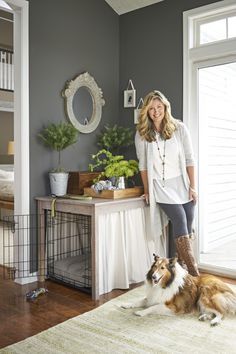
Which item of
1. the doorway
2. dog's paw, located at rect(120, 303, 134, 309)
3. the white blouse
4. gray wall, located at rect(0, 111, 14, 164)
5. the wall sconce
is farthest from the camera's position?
gray wall, located at rect(0, 111, 14, 164)

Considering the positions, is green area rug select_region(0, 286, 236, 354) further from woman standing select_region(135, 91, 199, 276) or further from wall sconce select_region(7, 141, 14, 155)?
wall sconce select_region(7, 141, 14, 155)

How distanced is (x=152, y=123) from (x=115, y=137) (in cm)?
70

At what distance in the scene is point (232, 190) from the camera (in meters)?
3.73

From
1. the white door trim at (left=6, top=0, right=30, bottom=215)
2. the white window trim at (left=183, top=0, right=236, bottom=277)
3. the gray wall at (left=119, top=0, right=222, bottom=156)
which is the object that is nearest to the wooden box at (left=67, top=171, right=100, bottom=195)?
the white door trim at (left=6, top=0, right=30, bottom=215)

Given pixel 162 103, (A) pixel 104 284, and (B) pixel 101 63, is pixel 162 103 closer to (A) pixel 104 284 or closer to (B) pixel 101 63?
(B) pixel 101 63

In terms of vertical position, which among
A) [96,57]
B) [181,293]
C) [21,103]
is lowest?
[181,293]

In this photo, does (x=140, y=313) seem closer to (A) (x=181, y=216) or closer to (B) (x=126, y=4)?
(A) (x=181, y=216)

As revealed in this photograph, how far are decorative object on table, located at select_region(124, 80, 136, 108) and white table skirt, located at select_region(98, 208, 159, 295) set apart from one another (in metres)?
1.33

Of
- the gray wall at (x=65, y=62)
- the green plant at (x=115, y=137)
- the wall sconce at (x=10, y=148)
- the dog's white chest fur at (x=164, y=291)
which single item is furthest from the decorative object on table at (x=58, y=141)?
the wall sconce at (x=10, y=148)

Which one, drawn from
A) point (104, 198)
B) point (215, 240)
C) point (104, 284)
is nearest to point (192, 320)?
point (104, 284)

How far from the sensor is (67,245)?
11.8 ft

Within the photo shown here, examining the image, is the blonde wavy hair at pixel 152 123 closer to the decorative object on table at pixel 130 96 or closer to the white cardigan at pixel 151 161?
the white cardigan at pixel 151 161

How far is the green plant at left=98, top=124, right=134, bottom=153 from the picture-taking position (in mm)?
3904

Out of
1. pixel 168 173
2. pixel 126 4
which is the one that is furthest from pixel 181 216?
pixel 126 4
